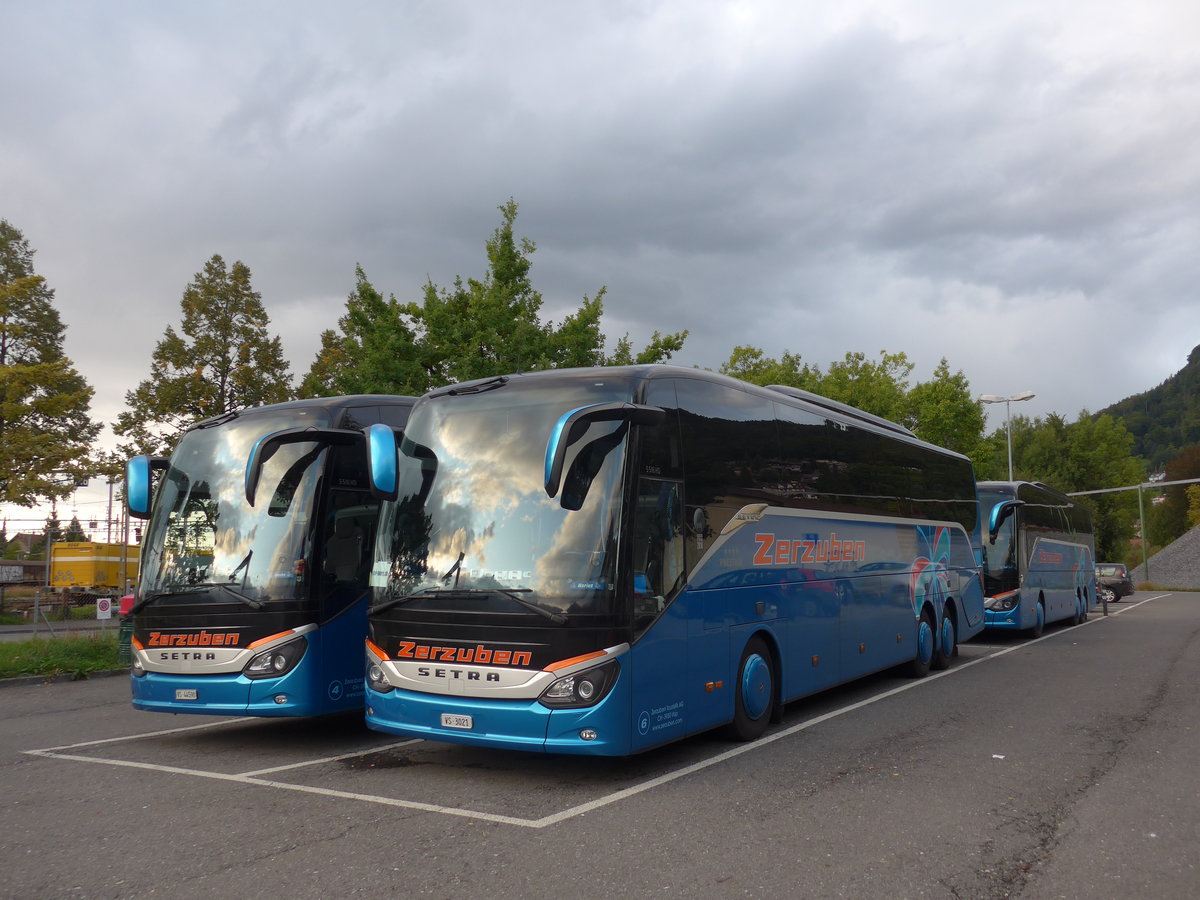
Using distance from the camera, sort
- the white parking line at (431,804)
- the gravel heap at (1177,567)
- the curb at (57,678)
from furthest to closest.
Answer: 1. the gravel heap at (1177,567)
2. the curb at (57,678)
3. the white parking line at (431,804)

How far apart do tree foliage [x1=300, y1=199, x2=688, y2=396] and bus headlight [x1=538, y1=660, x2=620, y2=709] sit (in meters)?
15.1

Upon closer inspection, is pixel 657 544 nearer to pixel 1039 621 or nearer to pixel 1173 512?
pixel 1039 621

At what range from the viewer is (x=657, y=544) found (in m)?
7.67

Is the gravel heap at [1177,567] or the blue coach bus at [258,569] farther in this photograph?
the gravel heap at [1177,567]

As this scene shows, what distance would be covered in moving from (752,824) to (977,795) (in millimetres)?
1894

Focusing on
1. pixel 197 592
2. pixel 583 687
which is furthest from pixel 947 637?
pixel 197 592

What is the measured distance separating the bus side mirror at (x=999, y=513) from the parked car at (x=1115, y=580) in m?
27.1

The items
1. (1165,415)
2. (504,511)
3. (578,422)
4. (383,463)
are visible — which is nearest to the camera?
(578,422)

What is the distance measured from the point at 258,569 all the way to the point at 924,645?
9932 mm

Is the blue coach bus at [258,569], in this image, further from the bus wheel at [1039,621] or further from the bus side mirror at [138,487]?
the bus wheel at [1039,621]

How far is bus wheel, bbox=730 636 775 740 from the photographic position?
29.8ft

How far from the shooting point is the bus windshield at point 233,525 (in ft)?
29.2

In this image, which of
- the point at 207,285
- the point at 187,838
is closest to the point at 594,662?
the point at 187,838

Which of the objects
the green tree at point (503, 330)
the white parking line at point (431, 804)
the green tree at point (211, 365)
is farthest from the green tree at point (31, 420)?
the white parking line at point (431, 804)
